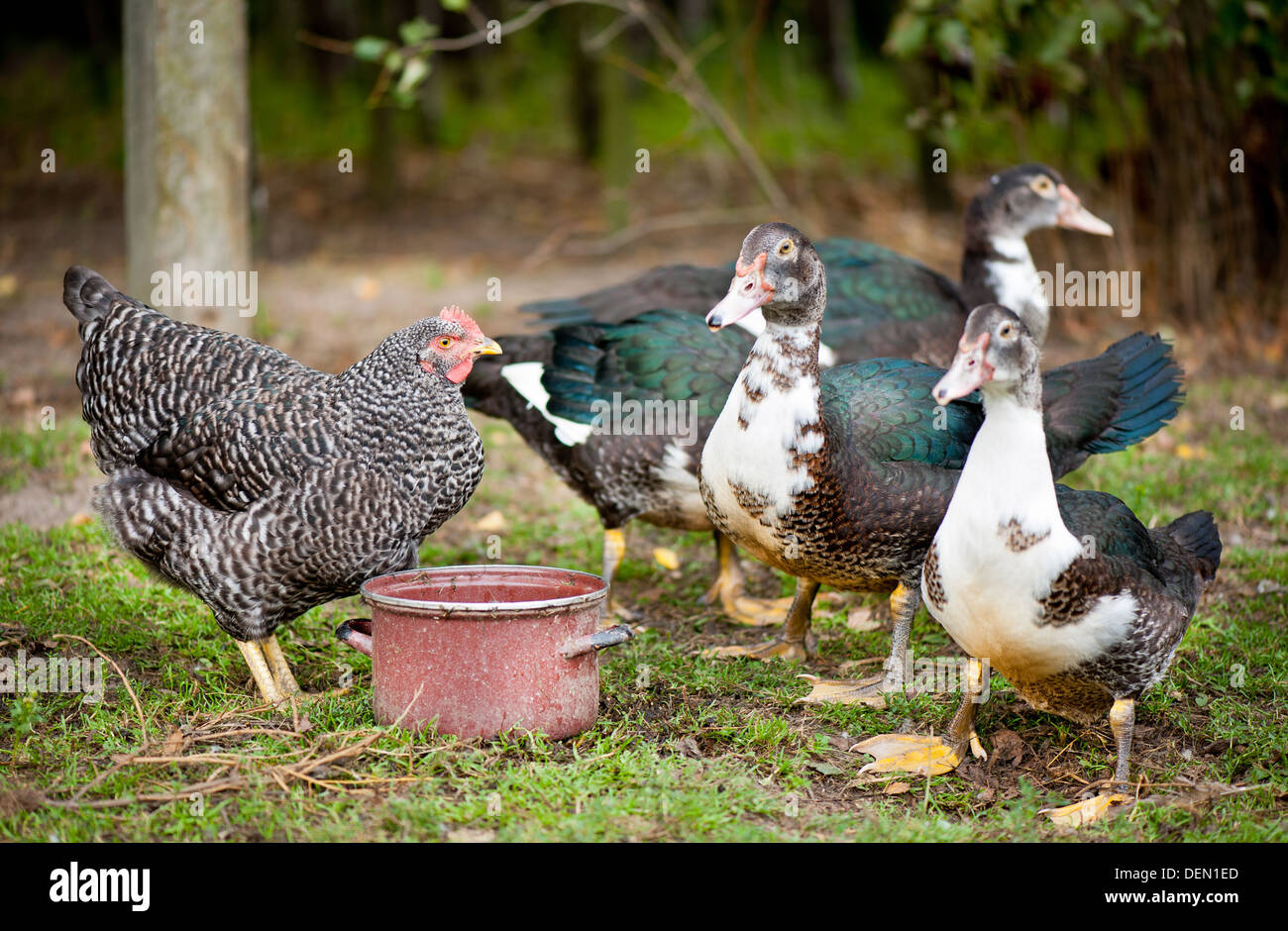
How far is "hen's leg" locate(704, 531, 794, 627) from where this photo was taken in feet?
16.3

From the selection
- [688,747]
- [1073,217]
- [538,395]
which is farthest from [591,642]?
[1073,217]

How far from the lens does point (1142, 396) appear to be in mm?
4492

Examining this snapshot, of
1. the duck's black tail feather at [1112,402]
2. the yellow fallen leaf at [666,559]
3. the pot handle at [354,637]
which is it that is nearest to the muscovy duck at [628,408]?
the yellow fallen leaf at [666,559]

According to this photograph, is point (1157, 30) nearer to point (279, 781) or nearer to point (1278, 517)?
point (1278, 517)

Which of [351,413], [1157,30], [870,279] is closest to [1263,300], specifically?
[1157,30]

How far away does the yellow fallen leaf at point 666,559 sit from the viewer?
17.9 ft

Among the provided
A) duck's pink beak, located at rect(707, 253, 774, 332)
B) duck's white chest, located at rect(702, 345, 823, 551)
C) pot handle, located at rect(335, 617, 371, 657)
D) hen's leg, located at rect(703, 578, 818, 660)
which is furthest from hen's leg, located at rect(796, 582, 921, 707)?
pot handle, located at rect(335, 617, 371, 657)

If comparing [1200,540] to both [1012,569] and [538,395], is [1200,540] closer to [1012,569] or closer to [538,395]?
[1012,569]

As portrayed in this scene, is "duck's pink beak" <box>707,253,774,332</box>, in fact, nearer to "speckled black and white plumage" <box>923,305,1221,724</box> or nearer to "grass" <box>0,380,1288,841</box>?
"speckled black and white plumage" <box>923,305,1221,724</box>

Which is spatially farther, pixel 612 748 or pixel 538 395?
pixel 538 395

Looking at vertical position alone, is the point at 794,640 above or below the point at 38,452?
below

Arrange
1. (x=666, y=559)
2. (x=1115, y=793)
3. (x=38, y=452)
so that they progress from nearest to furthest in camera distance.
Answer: (x=1115, y=793)
(x=666, y=559)
(x=38, y=452)

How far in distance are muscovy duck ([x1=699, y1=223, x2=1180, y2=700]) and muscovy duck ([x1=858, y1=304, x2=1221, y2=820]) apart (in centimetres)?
54

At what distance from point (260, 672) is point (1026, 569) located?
7.55 feet
